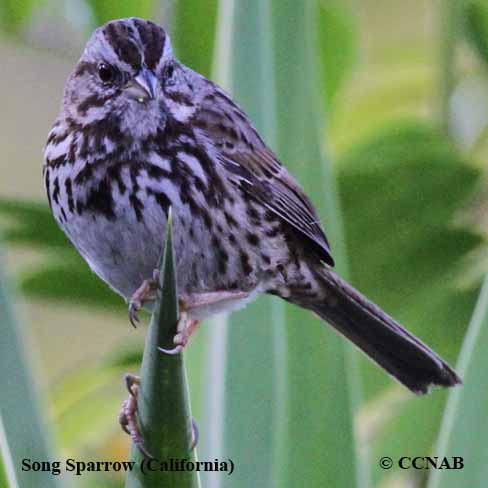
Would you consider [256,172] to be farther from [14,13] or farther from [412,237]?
[14,13]

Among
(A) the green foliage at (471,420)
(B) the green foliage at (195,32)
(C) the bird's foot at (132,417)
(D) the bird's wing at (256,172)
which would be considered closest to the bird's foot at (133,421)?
(C) the bird's foot at (132,417)

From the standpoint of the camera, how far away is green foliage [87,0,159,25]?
1.32 m

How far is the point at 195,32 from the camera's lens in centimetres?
137

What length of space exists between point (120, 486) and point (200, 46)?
554 mm

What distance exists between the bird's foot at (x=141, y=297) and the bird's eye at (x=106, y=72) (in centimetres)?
24

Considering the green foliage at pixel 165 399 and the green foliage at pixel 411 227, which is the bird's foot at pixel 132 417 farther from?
the green foliage at pixel 411 227

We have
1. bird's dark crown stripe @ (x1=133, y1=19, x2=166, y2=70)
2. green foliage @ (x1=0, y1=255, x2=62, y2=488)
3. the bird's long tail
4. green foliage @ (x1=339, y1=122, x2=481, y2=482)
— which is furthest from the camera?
green foliage @ (x1=339, y1=122, x2=481, y2=482)

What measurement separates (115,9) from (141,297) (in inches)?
16.1

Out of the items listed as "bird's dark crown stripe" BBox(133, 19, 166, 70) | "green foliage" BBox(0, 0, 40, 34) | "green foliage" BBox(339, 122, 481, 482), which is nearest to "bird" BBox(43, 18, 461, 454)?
"bird's dark crown stripe" BBox(133, 19, 166, 70)

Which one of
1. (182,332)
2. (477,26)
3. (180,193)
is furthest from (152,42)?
(477,26)

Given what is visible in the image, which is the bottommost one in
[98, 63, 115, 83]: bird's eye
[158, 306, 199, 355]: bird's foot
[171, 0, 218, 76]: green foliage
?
[158, 306, 199, 355]: bird's foot

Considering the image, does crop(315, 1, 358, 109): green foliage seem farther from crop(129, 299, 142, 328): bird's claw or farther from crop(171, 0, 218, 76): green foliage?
crop(129, 299, 142, 328): bird's claw

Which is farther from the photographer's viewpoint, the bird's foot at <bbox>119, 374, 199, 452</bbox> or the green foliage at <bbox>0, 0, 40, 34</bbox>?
the green foliage at <bbox>0, 0, 40, 34</bbox>

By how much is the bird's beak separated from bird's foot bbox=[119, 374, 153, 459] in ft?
0.92
